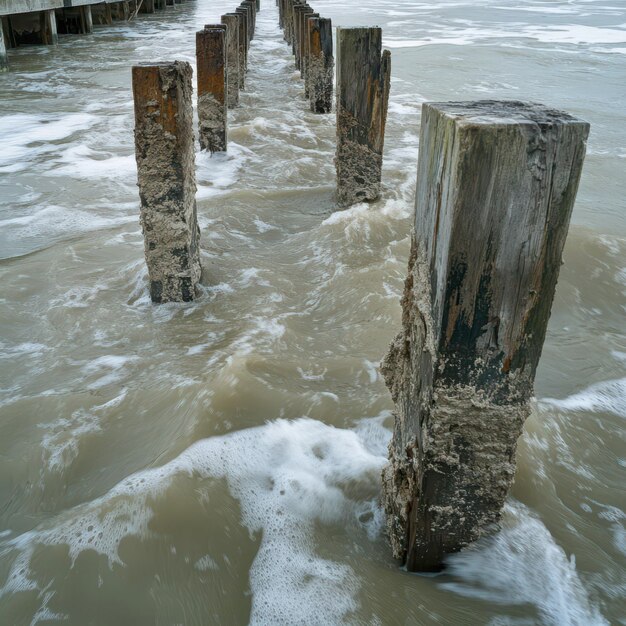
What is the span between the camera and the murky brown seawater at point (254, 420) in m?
2.21

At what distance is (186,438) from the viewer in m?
2.93

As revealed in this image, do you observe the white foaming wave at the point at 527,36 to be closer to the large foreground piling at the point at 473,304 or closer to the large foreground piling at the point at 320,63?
the large foreground piling at the point at 320,63

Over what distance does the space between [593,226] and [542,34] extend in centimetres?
1754

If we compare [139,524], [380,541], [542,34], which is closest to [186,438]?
[139,524]

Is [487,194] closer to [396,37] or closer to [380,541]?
[380,541]

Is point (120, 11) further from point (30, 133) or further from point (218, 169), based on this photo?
point (218, 169)

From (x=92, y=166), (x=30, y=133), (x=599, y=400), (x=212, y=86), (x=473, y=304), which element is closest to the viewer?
(x=473, y=304)

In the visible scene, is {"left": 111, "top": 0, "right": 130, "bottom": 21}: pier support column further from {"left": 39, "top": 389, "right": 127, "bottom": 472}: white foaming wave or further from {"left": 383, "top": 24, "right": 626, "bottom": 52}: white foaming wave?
{"left": 39, "top": 389, "right": 127, "bottom": 472}: white foaming wave

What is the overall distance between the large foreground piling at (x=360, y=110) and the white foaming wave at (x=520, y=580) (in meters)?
4.13

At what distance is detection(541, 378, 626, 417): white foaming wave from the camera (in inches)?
133

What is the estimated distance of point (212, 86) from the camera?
712 cm

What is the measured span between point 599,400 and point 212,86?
18.3 feet

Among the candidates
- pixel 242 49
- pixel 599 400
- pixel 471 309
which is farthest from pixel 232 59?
pixel 471 309

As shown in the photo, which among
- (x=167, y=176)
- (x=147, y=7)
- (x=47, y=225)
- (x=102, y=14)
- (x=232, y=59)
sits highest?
(x=147, y=7)
